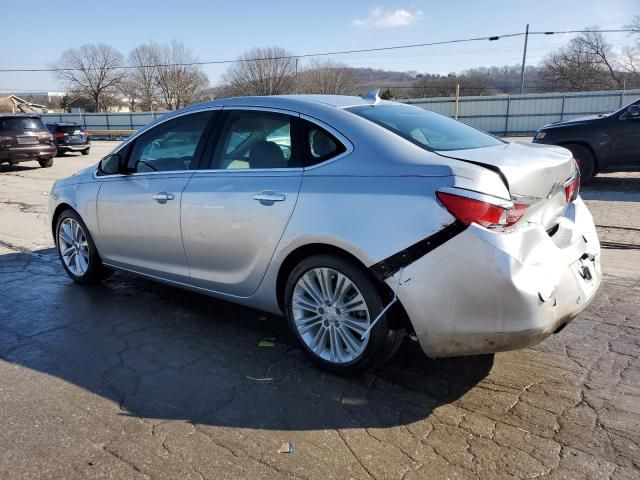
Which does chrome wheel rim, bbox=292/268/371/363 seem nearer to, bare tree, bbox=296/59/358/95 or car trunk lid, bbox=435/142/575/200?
car trunk lid, bbox=435/142/575/200

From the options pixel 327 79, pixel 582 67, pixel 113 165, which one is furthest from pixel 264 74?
pixel 113 165

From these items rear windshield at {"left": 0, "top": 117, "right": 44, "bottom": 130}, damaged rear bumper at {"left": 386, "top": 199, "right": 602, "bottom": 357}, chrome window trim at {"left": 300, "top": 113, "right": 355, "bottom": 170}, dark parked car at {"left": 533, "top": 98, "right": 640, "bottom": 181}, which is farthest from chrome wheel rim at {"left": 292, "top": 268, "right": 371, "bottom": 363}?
rear windshield at {"left": 0, "top": 117, "right": 44, "bottom": 130}

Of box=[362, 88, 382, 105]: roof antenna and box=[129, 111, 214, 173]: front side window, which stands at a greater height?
box=[362, 88, 382, 105]: roof antenna

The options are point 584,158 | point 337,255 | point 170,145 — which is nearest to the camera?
point 337,255

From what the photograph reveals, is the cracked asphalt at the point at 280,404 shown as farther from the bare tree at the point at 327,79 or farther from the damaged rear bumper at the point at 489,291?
the bare tree at the point at 327,79

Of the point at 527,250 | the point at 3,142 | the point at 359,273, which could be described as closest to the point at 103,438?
the point at 359,273

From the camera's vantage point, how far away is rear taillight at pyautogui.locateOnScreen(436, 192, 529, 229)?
2.61 meters

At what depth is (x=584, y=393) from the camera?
3.01m

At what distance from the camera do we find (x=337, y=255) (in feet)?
10.2

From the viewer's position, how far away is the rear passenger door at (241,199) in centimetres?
335

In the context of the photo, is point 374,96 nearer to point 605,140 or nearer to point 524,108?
point 605,140

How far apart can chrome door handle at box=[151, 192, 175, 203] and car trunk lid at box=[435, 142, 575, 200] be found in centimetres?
206

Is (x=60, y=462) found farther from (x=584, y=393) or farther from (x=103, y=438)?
(x=584, y=393)

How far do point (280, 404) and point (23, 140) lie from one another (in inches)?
689
